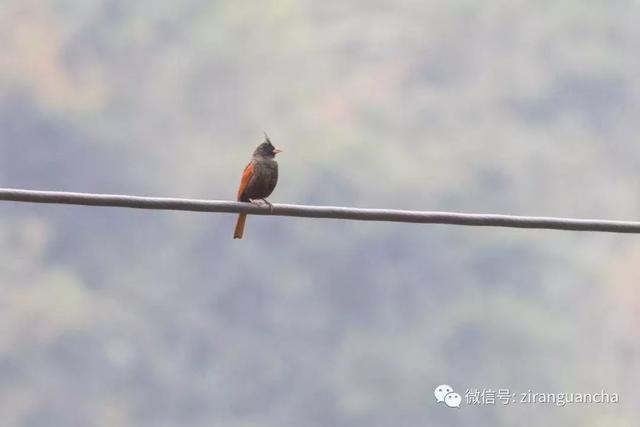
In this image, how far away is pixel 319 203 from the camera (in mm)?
71000

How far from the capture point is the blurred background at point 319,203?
229 ft

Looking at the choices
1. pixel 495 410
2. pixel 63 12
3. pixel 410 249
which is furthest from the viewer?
→ pixel 63 12

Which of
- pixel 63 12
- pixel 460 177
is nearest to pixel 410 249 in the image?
pixel 460 177

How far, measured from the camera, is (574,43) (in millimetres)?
95625

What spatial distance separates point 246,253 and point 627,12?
107 ft

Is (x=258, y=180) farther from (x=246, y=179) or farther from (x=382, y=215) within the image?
(x=382, y=215)

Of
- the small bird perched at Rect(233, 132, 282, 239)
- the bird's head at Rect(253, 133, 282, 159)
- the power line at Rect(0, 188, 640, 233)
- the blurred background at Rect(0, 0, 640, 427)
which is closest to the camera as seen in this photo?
the power line at Rect(0, 188, 640, 233)

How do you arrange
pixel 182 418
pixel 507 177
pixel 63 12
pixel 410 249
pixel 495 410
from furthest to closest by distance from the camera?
pixel 63 12
pixel 507 177
pixel 410 249
pixel 182 418
pixel 495 410

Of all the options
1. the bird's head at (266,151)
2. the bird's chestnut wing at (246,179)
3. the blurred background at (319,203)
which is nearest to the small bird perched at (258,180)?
the bird's chestnut wing at (246,179)

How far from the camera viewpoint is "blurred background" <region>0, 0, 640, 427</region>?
69.9 meters

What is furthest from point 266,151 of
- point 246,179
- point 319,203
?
point 319,203

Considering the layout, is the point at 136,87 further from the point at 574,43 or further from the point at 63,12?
the point at 574,43

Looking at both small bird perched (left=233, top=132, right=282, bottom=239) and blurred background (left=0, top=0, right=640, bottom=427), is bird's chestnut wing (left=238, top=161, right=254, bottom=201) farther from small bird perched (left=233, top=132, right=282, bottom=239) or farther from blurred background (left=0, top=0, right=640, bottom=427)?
blurred background (left=0, top=0, right=640, bottom=427)

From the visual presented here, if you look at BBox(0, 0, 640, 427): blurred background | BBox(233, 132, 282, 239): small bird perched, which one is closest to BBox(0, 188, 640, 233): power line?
BBox(233, 132, 282, 239): small bird perched
